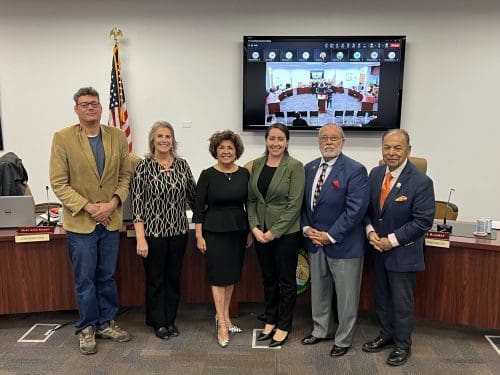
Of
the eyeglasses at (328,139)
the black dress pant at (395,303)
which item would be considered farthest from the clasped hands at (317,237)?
the eyeglasses at (328,139)

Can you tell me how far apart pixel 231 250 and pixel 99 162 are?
101 cm

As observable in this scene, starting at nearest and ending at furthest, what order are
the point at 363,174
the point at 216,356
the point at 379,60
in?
1. the point at 363,174
2. the point at 216,356
3. the point at 379,60

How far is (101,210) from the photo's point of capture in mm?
2584

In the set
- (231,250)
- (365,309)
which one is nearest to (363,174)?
(231,250)

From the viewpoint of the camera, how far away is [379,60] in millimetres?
4734

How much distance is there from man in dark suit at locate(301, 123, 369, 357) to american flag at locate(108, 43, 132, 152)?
9.93 ft

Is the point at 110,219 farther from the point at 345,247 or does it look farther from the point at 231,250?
the point at 345,247

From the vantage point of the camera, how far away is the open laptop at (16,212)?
2986 millimetres

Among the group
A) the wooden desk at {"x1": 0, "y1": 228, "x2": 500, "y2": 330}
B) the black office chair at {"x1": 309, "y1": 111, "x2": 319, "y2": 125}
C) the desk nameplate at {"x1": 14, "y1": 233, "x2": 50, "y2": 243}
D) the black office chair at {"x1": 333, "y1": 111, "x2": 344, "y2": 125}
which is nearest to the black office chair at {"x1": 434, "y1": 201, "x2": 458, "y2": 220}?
the wooden desk at {"x1": 0, "y1": 228, "x2": 500, "y2": 330}

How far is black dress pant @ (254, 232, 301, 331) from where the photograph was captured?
2.66 m

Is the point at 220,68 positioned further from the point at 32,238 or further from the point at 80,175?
the point at 32,238

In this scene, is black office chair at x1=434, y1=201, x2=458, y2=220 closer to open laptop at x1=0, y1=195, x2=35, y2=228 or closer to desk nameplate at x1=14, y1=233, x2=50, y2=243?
desk nameplate at x1=14, y1=233, x2=50, y2=243

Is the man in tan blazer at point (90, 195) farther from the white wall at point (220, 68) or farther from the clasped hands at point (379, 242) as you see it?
the white wall at point (220, 68)

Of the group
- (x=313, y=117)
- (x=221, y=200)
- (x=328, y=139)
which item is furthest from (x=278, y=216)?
(x=313, y=117)
